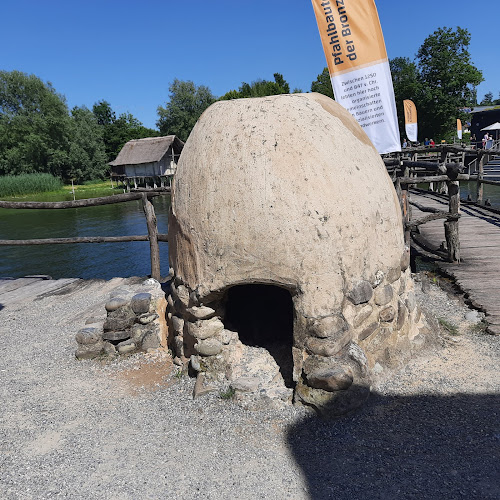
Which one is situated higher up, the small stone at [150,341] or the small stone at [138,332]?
the small stone at [138,332]

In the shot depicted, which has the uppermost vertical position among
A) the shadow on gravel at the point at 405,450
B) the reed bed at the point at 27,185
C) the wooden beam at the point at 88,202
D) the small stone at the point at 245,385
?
the reed bed at the point at 27,185

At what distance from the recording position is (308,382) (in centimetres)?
334

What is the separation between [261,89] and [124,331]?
128 ft

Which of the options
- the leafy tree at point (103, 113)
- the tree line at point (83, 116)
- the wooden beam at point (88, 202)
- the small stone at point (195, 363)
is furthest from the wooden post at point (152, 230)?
the leafy tree at point (103, 113)

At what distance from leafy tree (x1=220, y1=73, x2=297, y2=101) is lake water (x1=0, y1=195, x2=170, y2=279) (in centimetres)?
2073

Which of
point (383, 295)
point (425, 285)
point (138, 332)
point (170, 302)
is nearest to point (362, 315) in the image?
point (383, 295)

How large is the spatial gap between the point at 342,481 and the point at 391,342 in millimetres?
1489

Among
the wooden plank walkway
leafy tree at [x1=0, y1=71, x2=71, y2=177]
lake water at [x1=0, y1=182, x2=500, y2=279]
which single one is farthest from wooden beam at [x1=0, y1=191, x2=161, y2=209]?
leafy tree at [x1=0, y1=71, x2=71, y2=177]

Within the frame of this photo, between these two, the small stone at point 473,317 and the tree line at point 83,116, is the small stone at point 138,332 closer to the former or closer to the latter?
the small stone at point 473,317

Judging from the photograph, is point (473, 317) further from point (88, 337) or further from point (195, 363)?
point (88, 337)

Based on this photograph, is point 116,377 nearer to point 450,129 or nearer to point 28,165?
point 28,165

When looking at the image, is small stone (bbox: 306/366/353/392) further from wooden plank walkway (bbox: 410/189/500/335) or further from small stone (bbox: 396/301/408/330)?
wooden plank walkway (bbox: 410/189/500/335)

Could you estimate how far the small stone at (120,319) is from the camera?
183 inches

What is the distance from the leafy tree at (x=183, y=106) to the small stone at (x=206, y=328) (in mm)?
43329
